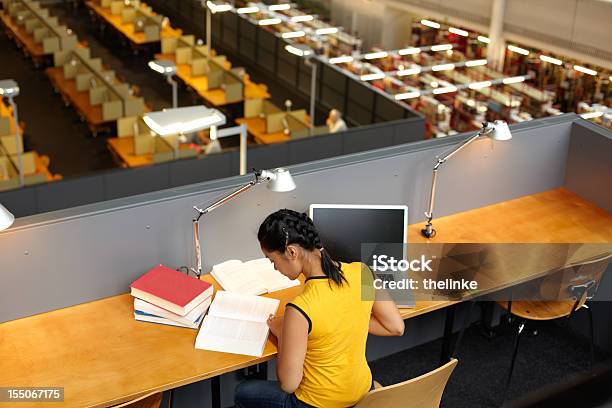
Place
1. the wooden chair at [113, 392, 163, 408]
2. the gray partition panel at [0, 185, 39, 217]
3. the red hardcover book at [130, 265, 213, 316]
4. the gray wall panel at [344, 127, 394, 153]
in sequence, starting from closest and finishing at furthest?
1. the wooden chair at [113, 392, 163, 408]
2. the red hardcover book at [130, 265, 213, 316]
3. the gray partition panel at [0, 185, 39, 217]
4. the gray wall panel at [344, 127, 394, 153]

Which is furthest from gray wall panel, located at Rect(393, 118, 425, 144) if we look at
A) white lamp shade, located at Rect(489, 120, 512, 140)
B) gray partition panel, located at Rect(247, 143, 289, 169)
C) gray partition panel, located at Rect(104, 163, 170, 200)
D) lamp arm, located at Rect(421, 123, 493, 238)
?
white lamp shade, located at Rect(489, 120, 512, 140)

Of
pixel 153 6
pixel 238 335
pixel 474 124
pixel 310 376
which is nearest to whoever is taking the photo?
Answer: pixel 310 376


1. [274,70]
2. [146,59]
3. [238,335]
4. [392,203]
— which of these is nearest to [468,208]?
[392,203]

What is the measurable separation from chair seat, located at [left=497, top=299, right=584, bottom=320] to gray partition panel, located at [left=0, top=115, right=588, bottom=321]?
62cm

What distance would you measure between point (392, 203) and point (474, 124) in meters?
5.12

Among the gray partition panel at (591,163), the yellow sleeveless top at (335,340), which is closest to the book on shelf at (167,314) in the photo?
the yellow sleeveless top at (335,340)

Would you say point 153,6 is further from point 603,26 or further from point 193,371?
point 193,371

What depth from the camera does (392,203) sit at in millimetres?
3684

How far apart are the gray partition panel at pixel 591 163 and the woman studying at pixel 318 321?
205 cm

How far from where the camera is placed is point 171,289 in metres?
2.95

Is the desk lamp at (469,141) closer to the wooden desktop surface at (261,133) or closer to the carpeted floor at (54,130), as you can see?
the wooden desktop surface at (261,133)

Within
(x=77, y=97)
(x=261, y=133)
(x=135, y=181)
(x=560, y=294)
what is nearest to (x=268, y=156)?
(x=135, y=181)

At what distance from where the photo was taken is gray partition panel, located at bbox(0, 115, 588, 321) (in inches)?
113

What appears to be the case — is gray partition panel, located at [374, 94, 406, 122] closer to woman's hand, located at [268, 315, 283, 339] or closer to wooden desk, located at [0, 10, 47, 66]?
woman's hand, located at [268, 315, 283, 339]
